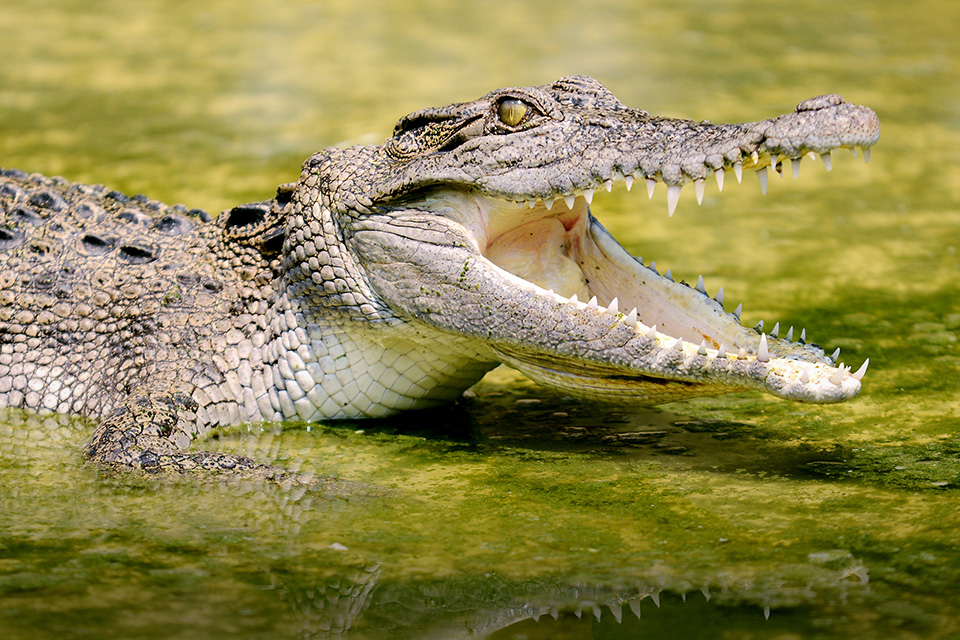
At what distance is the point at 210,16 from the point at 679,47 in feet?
17.5

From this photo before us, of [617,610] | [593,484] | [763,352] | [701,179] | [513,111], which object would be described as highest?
[513,111]

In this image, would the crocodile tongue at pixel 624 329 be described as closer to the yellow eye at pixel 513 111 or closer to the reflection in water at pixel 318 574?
the yellow eye at pixel 513 111

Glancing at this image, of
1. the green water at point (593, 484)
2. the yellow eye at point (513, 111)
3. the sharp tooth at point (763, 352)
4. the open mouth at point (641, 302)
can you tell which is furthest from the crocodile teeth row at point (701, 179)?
the green water at point (593, 484)

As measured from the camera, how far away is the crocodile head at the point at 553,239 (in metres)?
3.86

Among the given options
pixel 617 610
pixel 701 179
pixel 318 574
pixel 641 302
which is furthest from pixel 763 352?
pixel 318 574

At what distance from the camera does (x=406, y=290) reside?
4.41 m

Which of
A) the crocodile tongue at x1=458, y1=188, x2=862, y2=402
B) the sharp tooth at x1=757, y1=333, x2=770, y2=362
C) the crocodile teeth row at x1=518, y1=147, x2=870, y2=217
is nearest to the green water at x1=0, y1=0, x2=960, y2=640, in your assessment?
the crocodile tongue at x1=458, y1=188, x2=862, y2=402

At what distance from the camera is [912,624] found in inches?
115

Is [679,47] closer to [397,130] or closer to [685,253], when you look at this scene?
[685,253]

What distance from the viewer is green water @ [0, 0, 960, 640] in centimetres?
308

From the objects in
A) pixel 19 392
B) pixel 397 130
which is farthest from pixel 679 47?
pixel 19 392

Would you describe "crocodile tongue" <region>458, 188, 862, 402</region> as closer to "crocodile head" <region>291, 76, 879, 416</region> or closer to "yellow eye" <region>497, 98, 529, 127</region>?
"crocodile head" <region>291, 76, 879, 416</region>

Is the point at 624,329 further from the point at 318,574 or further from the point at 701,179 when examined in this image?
the point at 318,574

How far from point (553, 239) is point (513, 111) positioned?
2.10 feet
